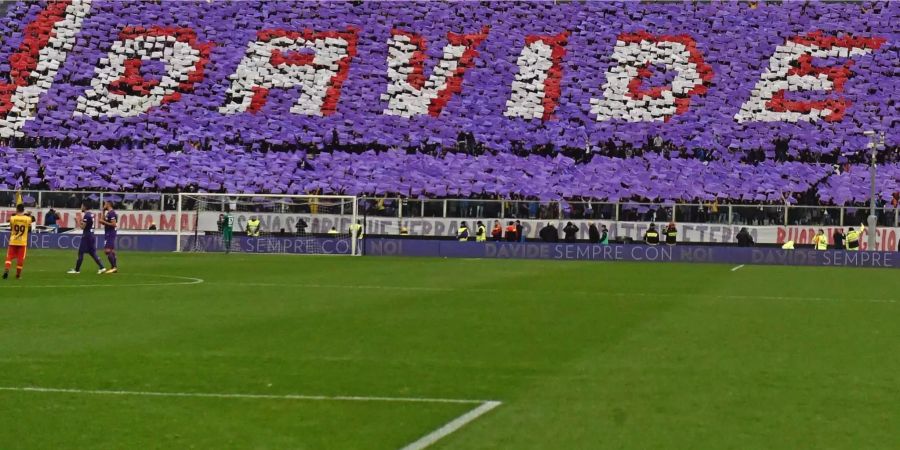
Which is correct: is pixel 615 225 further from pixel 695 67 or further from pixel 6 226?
pixel 6 226

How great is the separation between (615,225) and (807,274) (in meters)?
16.1

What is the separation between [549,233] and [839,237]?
41.7ft

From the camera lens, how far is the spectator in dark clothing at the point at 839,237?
5559 centimetres

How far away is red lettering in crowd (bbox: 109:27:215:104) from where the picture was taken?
74.4 metres

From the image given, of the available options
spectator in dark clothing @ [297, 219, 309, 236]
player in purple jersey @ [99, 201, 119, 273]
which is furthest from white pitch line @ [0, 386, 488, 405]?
spectator in dark clothing @ [297, 219, 309, 236]

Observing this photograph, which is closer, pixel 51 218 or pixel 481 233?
pixel 481 233

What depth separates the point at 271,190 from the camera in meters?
63.0

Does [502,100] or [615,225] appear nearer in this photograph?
[615,225]

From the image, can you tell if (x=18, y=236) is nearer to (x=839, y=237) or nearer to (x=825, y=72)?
(x=839, y=237)

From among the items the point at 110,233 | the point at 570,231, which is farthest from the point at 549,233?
the point at 110,233

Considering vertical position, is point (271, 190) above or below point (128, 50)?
below

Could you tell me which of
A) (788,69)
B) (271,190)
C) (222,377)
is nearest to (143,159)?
(271,190)

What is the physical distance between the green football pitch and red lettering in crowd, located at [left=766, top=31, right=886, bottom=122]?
4158 cm

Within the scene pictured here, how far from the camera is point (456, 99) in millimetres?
71812
